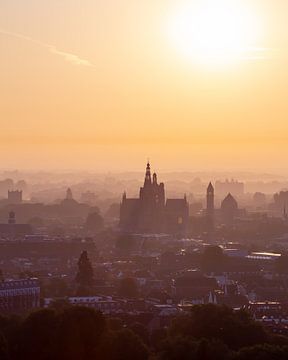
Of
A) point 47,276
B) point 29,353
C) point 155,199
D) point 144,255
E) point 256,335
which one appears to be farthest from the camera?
point 155,199

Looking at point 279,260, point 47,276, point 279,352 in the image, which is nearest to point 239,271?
point 279,260

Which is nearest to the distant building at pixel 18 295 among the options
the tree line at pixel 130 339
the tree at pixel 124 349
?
the tree line at pixel 130 339

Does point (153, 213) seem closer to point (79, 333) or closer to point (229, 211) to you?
point (229, 211)

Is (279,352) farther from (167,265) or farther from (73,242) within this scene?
(73,242)

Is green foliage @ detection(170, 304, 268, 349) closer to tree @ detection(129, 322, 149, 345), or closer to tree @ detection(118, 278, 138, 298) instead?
tree @ detection(129, 322, 149, 345)

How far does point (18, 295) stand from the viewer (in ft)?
182

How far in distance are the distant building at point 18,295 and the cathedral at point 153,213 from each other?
46931mm

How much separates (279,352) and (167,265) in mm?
46307

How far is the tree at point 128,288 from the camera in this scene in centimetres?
5817

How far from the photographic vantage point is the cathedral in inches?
4154

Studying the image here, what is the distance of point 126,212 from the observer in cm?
10831

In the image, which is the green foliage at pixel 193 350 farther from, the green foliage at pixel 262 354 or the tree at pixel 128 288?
the tree at pixel 128 288

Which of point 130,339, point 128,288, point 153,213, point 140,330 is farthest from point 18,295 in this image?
point 153,213

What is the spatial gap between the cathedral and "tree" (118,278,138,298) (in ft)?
142
